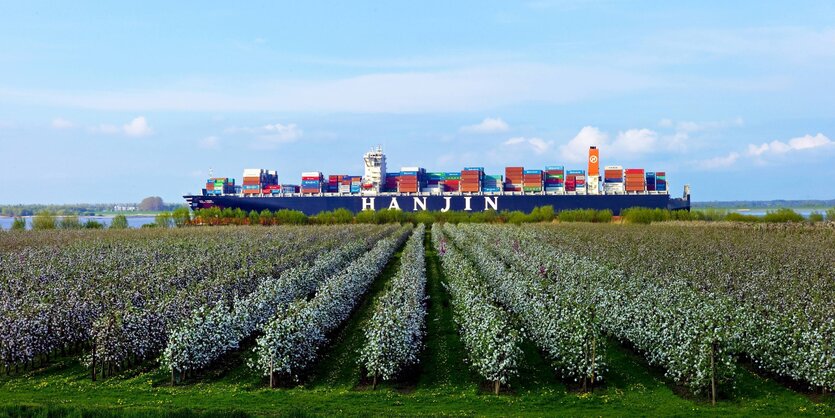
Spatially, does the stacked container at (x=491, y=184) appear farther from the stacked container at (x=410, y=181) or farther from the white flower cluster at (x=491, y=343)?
the white flower cluster at (x=491, y=343)

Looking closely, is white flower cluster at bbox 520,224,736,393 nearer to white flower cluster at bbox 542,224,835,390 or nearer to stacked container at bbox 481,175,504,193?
white flower cluster at bbox 542,224,835,390

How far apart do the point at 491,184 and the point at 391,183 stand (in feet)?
61.0

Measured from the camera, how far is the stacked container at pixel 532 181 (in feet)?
380

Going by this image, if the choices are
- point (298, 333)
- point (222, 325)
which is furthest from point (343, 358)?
point (222, 325)

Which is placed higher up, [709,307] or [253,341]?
[709,307]

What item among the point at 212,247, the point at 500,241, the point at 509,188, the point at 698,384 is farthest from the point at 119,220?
the point at 698,384

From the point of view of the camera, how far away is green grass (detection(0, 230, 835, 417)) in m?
14.9

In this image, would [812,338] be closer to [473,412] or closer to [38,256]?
[473,412]

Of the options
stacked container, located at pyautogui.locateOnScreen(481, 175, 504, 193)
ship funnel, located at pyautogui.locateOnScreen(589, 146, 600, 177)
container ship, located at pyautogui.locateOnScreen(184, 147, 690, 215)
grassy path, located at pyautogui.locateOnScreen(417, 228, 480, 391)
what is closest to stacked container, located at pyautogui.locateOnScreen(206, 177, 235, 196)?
container ship, located at pyautogui.locateOnScreen(184, 147, 690, 215)

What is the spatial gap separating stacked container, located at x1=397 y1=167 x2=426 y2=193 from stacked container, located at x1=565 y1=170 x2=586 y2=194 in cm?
2454

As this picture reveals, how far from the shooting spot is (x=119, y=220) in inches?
3268

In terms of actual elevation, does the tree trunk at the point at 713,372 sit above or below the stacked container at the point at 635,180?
below

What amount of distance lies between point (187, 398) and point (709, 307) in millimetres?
12667

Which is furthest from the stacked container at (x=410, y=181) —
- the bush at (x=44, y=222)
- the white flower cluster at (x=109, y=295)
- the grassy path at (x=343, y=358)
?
the grassy path at (x=343, y=358)
